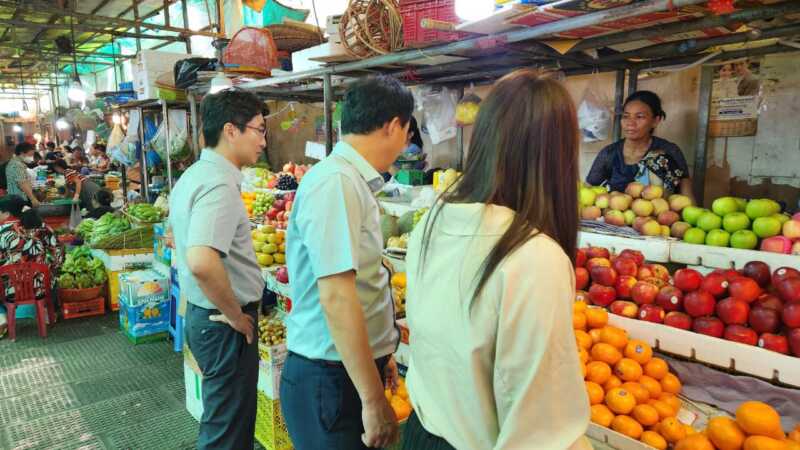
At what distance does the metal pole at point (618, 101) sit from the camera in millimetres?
3795

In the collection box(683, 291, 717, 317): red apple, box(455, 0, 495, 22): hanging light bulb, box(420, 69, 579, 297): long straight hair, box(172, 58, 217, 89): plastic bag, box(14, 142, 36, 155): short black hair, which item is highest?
box(172, 58, 217, 89): plastic bag

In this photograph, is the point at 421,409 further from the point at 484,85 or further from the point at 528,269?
the point at 484,85

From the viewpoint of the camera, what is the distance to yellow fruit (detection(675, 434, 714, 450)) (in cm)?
174

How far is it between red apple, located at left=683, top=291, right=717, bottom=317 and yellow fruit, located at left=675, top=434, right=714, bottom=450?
21.9 inches

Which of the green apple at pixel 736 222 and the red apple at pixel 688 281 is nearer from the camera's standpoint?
the red apple at pixel 688 281

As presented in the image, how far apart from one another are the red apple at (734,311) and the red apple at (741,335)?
0.03m

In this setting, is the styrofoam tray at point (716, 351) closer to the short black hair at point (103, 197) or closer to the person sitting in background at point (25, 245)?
the person sitting in background at point (25, 245)

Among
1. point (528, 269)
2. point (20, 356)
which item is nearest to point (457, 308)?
point (528, 269)

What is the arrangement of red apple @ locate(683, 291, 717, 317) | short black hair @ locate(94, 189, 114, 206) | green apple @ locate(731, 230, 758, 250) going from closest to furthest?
red apple @ locate(683, 291, 717, 317) < green apple @ locate(731, 230, 758, 250) < short black hair @ locate(94, 189, 114, 206)

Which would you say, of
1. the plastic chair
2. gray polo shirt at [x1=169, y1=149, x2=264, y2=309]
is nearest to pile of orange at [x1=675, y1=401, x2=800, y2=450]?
gray polo shirt at [x1=169, y1=149, x2=264, y2=309]

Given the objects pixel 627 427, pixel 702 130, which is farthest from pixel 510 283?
pixel 702 130

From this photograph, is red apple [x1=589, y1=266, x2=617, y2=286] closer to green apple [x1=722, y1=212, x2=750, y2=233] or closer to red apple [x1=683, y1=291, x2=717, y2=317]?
red apple [x1=683, y1=291, x2=717, y2=317]

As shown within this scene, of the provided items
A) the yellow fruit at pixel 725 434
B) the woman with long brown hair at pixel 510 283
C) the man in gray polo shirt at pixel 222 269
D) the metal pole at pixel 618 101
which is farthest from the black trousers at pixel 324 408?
the metal pole at pixel 618 101

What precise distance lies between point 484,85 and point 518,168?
4003 mm
